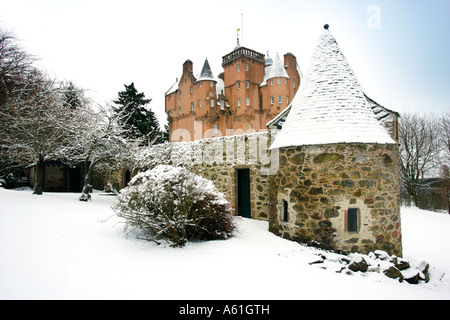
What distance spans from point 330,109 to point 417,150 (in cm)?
2142

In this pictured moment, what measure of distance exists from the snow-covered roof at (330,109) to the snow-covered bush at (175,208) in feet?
8.67

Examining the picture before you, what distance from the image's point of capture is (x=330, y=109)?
21.9ft

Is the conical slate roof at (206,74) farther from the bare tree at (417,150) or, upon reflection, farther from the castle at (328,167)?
the bare tree at (417,150)

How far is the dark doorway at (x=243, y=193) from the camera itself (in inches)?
380

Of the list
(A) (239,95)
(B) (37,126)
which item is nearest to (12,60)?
(B) (37,126)

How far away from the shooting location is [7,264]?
3.69 meters

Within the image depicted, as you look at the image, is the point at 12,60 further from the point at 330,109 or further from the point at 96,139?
the point at 330,109

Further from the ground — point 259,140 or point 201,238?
point 259,140

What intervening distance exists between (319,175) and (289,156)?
97 cm

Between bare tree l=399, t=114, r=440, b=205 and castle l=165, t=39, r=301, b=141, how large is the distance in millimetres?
11694
